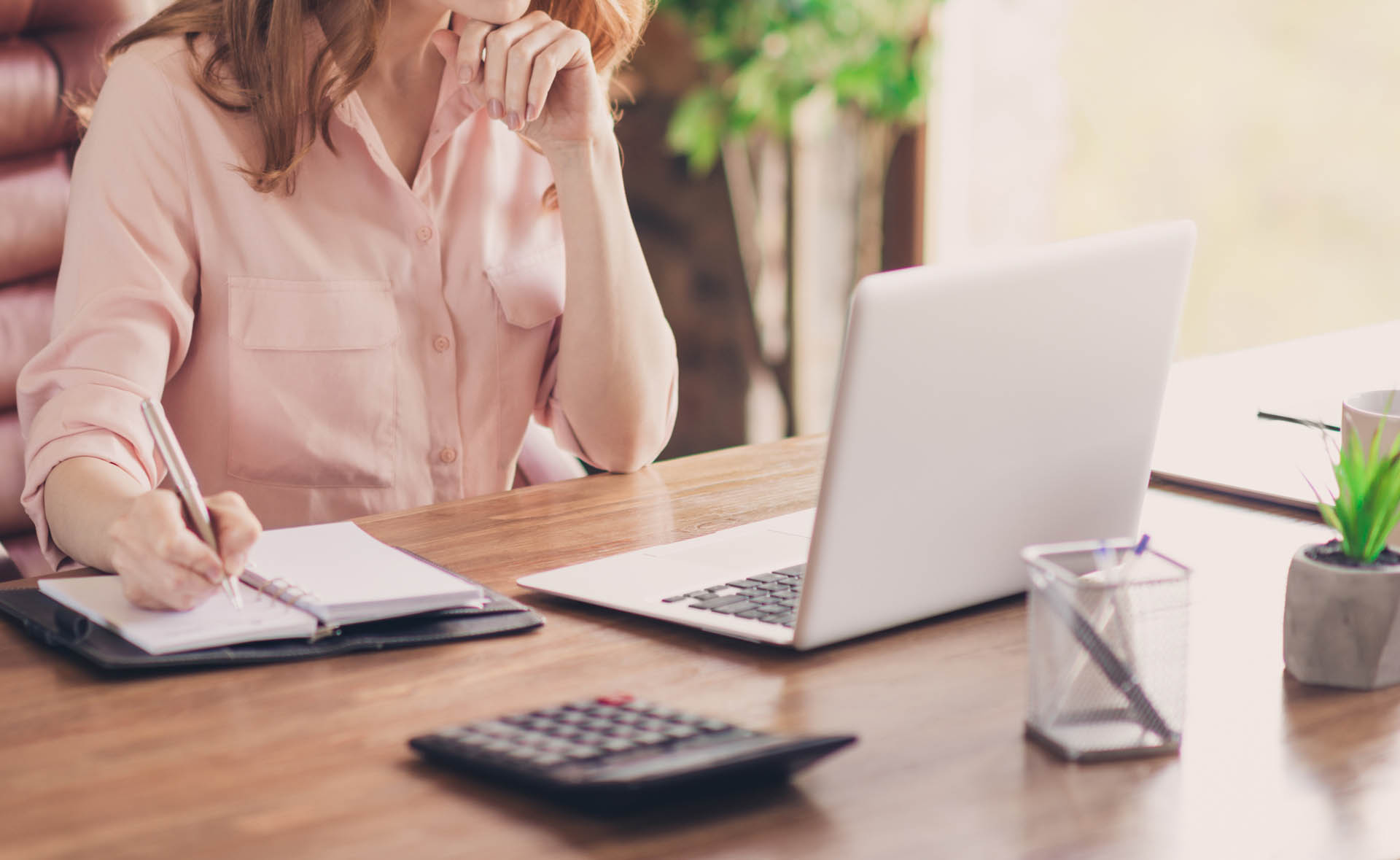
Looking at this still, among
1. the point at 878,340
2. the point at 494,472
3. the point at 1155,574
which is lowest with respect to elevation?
the point at 494,472

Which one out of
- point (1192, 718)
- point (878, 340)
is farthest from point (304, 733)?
point (1192, 718)

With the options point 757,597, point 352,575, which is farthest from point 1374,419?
point 352,575

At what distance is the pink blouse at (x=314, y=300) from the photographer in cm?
125

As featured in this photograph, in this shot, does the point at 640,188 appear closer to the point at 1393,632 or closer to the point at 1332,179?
the point at 1332,179

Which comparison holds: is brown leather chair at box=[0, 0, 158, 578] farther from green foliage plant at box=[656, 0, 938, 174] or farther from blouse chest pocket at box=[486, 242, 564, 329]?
green foliage plant at box=[656, 0, 938, 174]

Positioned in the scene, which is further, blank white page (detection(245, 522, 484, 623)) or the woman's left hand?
the woman's left hand

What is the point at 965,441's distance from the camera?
0.84m

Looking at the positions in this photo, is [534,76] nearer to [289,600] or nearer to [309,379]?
[309,379]

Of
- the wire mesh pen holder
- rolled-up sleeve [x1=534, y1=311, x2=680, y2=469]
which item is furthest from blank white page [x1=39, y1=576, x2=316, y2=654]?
rolled-up sleeve [x1=534, y1=311, x2=680, y2=469]

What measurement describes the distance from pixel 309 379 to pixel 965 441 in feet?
2.47

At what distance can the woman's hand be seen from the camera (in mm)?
854

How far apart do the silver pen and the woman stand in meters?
0.27

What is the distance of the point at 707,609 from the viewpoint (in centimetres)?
90

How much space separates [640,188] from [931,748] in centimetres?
240
